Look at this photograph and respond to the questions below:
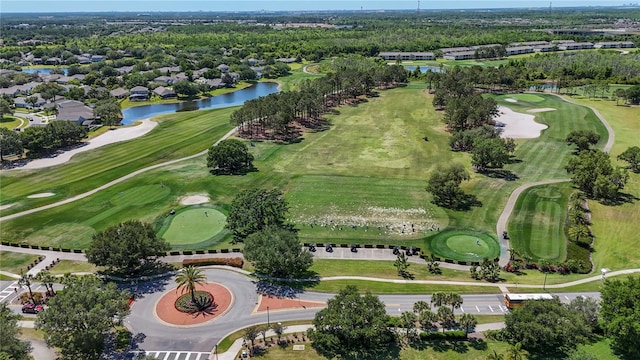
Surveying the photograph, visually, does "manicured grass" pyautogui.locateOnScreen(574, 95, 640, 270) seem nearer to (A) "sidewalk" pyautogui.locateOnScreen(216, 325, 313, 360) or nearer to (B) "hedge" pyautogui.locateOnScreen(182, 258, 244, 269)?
(A) "sidewalk" pyautogui.locateOnScreen(216, 325, 313, 360)

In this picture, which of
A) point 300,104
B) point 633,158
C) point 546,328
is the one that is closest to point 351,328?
point 546,328

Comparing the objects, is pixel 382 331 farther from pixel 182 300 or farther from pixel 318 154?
pixel 318 154

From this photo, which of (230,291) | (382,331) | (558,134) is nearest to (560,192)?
(558,134)

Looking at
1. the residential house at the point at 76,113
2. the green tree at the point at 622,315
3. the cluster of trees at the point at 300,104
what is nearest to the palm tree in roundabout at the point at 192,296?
the green tree at the point at 622,315

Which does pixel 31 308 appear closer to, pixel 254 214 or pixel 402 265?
pixel 254 214

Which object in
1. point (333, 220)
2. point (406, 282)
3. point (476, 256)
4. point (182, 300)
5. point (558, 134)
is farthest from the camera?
point (558, 134)

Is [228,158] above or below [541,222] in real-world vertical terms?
above

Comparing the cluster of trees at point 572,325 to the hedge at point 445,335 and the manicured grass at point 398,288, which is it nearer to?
the hedge at point 445,335
